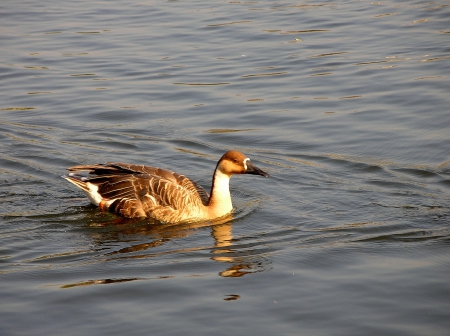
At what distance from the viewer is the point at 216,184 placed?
10.6 metres

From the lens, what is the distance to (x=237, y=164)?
10.3 meters

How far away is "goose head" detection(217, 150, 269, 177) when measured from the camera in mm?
10305

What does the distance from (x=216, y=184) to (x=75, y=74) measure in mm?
7890

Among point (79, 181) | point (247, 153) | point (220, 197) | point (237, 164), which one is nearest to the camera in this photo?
point (237, 164)

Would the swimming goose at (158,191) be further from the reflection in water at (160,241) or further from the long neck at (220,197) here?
the reflection in water at (160,241)

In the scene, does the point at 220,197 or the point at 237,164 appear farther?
the point at 220,197

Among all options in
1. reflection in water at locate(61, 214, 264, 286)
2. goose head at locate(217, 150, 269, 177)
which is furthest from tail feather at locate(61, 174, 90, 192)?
goose head at locate(217, 150, 269, 177)

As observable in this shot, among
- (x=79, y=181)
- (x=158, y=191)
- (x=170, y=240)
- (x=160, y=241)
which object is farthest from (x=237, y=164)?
(x=79, y=181)

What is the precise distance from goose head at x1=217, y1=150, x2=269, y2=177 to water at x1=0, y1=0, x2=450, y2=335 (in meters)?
0.60

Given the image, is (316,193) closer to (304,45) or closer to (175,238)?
(175,238)

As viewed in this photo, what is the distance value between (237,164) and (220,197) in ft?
1.80

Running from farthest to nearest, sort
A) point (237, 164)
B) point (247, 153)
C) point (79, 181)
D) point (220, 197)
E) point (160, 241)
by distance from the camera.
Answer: point (247, 153)
point (79, 181)
point (220, 197)
point (237, 164)
point (160, 241)

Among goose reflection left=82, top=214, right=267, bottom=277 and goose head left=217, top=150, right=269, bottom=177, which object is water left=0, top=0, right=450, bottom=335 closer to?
goose reflection left=82, top=214, right=267, bottom=277

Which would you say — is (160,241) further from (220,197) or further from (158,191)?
(220,197)
